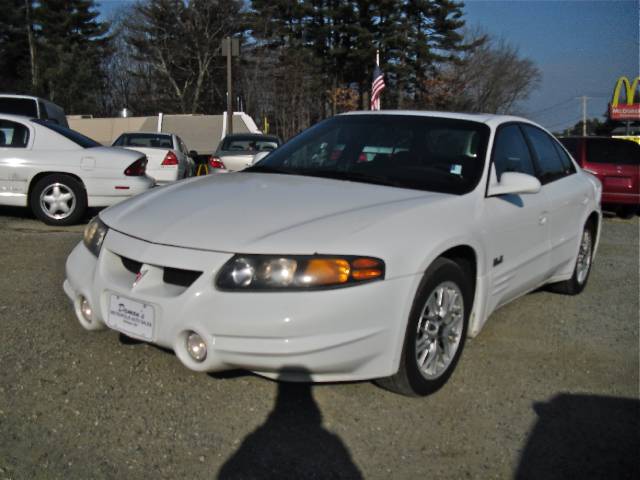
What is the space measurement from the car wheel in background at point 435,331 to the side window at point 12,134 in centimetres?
670

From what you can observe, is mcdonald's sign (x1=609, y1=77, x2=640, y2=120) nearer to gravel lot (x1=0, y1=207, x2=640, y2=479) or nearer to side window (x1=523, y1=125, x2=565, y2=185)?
side window (x1=523, y1=125, x2=565, y2=185)

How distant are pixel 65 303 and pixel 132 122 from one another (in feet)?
86.7

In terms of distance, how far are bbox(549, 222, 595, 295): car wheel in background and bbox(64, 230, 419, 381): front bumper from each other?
284cm

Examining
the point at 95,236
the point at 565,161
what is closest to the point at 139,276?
the point at 95,236

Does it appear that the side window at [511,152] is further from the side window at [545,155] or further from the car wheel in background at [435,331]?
the car wheel in background at [435,331]

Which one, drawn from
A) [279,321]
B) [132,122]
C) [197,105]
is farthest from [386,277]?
[197,105]

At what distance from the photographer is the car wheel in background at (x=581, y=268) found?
5.34m

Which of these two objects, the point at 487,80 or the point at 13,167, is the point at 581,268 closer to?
the point at 13,167

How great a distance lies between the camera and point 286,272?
2760 millimetres

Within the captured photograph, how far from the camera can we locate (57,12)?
4272 cm

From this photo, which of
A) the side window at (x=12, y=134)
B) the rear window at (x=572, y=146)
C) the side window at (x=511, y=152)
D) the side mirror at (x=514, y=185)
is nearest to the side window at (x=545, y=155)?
the side window at (x=511, y=152)

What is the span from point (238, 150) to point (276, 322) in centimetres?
1032

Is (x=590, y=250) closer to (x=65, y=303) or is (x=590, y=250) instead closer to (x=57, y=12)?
(x=65, y=303)

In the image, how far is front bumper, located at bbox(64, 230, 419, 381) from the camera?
2711 mm
